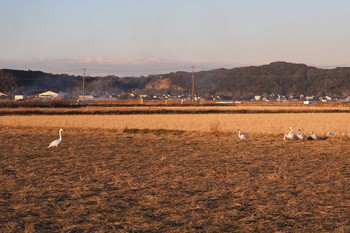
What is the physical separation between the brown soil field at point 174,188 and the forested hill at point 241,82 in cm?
14661

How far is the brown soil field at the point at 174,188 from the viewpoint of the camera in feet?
27.2

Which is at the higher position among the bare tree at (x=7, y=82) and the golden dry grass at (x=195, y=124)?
the bare tree at (x=7, y=82)

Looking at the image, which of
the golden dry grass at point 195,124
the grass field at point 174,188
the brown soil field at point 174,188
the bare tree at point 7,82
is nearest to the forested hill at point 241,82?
the bare tree at point 7,82

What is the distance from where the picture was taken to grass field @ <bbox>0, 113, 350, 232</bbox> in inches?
327

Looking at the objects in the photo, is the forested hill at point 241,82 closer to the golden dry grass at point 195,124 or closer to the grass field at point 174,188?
the golden dry grass at point 195,124

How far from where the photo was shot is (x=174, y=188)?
1119 cm

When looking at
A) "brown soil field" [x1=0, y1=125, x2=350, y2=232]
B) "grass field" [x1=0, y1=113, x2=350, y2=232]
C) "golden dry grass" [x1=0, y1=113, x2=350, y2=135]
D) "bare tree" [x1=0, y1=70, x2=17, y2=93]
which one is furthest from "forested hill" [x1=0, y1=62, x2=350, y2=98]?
"brown soil field" [x1=0, y1=125, x2=350, y2=232]

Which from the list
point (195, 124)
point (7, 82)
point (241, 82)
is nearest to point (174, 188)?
point (195, 124)

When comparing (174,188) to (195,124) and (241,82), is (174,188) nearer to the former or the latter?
(195,124)

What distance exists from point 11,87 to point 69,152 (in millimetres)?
146798

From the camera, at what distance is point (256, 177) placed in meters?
12.7

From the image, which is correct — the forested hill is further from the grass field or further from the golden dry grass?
the grass field

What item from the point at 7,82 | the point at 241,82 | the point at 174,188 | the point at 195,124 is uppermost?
the point at 241,82

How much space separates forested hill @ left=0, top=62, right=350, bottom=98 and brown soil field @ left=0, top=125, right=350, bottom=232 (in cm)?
14661
